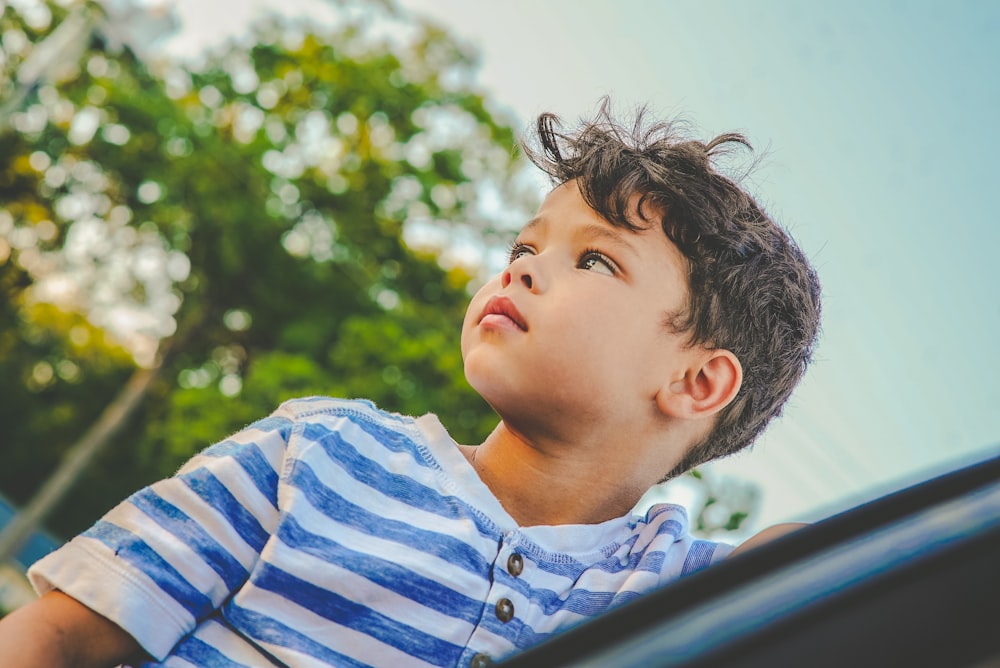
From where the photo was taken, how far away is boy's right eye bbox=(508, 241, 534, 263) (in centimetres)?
169

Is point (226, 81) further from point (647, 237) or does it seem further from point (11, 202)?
point (647, 237)

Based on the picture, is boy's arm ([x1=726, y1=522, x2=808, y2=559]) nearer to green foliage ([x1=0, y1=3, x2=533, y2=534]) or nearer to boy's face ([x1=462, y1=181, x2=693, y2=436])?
boy's face ([x1=462, y1=181, x2=693, y2=436])

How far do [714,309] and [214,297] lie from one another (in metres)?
11.6

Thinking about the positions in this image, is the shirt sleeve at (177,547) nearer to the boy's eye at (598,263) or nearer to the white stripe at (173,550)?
the white stripe at (173,550)

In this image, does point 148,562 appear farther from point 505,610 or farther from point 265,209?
point 265,209

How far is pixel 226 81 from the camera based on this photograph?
12.6 metres

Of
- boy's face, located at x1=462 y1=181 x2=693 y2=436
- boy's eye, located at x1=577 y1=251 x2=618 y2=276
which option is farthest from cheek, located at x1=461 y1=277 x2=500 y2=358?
boy's eye, located at x1=577 y1=251 x2=618 y2=276

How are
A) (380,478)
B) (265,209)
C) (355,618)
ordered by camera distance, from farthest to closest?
(265,209), (380,478), (355,618)

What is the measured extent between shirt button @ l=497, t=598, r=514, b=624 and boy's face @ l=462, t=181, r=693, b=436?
31 centimetres

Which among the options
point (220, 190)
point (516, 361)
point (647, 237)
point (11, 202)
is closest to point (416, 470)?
point (516, 361)

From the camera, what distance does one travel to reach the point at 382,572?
1.35m

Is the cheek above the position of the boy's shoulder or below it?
above

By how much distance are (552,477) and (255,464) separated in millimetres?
505

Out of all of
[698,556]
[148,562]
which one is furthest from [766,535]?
[148,562]
